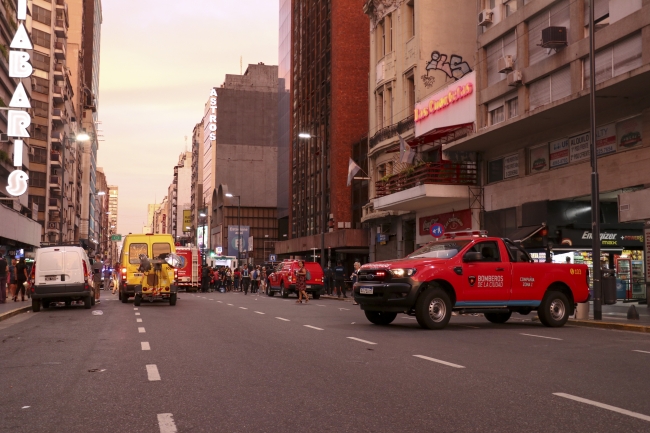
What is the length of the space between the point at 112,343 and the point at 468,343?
6.11 meters

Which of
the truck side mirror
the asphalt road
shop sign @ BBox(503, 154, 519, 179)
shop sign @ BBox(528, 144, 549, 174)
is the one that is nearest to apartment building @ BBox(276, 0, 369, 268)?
shop sign @ BBox(503, 154, 519, 179)

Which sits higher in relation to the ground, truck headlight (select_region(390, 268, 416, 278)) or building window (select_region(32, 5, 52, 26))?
building window (select_region(32, 5, 52, 26))

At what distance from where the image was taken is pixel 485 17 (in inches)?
1286

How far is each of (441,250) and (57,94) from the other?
76.1 m

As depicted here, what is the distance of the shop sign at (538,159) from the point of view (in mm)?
29031

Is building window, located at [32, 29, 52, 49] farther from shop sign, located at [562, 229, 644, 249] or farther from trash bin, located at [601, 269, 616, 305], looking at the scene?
trash bin, located at [601, 269, 616, 305]

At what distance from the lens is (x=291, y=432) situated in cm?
602

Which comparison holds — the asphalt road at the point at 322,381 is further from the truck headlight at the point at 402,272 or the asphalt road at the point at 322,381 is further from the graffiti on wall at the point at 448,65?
the graffiti on wall at the point at 448,65

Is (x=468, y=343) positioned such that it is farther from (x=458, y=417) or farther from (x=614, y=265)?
(x=614, y=265)

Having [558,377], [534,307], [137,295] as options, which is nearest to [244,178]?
[137,295]

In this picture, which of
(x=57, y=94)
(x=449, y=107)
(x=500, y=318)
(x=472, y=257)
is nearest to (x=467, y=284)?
(x=472, y=257)

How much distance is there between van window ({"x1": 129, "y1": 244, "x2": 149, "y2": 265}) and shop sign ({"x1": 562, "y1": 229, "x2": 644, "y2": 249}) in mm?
16309

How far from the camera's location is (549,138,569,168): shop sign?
27700mm

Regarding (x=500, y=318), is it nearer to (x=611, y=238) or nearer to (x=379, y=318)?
(x=379, y=318)
